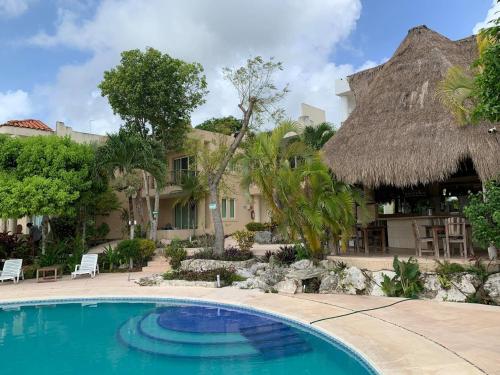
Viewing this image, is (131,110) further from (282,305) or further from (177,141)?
(282,305)

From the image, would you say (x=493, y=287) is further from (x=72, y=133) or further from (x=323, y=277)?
(x=72, y=133)

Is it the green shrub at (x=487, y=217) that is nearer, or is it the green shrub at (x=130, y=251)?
the green shrub at (x=487, y=217)

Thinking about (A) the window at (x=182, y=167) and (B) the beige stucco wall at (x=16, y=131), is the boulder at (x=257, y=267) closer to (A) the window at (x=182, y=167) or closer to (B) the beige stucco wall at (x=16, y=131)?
(A) the window at (x=182, y=167)

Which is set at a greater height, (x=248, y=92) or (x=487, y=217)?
(x=248, y=92)

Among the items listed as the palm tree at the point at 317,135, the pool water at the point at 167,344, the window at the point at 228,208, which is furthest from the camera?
the window at the point at 228,208

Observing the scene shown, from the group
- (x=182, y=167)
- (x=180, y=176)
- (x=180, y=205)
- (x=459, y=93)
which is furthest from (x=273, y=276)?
(x=182, y=167)

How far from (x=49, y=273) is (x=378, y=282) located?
11.7 m

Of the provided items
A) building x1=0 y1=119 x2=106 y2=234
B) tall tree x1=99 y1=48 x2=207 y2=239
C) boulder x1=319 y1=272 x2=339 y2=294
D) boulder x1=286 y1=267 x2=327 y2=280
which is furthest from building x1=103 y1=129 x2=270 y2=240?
boulder x1=319 y1=272 x2=339 y2=294

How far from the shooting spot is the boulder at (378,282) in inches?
372

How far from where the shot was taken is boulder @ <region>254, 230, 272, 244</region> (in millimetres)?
21641

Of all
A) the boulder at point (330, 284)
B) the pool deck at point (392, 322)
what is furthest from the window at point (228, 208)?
the boulder at point (330, 284)

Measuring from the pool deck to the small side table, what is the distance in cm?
205

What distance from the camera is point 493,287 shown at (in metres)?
8.09

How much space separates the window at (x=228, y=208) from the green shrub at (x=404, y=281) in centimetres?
1646
